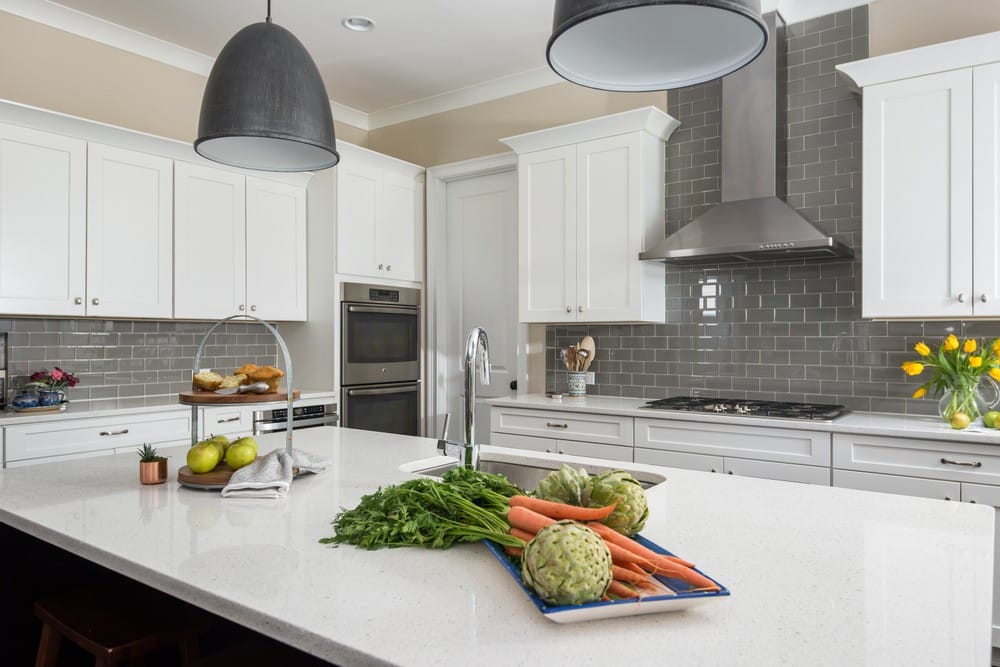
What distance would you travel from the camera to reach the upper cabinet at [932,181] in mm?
2730

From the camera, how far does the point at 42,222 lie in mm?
3203

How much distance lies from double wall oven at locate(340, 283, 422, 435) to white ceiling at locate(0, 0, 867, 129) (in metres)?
1.41

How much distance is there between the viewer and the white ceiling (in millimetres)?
3494

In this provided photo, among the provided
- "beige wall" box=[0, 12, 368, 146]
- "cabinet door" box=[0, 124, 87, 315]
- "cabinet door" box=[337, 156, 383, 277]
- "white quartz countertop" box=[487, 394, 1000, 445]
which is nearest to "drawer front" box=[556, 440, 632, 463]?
"white quartz countertop" box=[487, 394, 1000, 445]

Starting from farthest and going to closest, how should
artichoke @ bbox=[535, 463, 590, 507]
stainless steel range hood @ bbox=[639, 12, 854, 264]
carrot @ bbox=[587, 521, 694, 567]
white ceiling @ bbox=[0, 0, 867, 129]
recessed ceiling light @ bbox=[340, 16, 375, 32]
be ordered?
recessed ceiling light @ bbox=[340, 16, 375, 32], white ceiling @ bbox=[0, 0, 867, 129], stainless steel range hood @ bbox=[639, 12, 854, 264], artichoke @ bbox=[535, 463, 590, 507], carrot @ bbox=[587, 521, 694, 567]

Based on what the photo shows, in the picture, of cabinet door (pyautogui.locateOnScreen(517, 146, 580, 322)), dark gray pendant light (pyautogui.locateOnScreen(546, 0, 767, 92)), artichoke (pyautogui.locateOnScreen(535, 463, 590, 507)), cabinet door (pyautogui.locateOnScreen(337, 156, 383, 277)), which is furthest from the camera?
cabinet door (pyautogui.locateOnScreen(337, 156, 383, 277))

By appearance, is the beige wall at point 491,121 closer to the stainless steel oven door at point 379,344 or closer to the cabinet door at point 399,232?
the cabinet door at point 399,232

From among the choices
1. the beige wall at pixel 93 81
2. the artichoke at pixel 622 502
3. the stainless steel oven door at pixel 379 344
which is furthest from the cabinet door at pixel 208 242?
the artichoke at pixel 622 502

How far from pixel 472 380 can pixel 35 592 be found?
51.2 inches

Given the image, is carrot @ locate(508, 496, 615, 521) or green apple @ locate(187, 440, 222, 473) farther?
green apple @ locate(187, 440, 222, 473)

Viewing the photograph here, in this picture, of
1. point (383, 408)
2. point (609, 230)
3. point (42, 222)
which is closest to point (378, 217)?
point (383, 408)

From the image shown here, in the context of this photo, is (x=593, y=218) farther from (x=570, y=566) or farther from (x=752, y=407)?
(x=570, y=566)

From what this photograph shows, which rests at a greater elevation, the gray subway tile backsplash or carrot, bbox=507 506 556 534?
the gray subway tile backsplash

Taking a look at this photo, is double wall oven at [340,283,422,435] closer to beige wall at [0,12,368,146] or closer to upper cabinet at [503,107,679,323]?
upper cabinet at [503,107,679,323]
